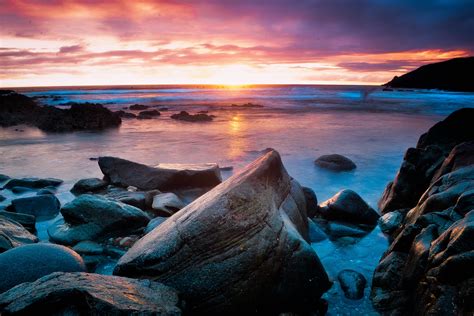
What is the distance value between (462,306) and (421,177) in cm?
488

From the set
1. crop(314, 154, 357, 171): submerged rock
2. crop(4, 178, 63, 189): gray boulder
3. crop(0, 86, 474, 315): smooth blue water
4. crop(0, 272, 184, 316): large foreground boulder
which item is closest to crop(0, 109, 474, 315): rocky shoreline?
crop(0, 272, 184, 316): large foreground boulder

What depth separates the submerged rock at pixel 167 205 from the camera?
22.4 feet

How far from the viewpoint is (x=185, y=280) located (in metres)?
3.46

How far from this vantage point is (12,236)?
5.13 meters

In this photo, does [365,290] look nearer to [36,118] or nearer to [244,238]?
[244,238]

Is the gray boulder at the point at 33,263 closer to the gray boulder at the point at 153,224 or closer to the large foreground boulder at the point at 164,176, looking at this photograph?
the gray boulder at the point at 153,224

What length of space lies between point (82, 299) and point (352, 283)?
10.5ft

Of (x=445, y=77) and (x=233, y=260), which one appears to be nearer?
(x=233, y=260)

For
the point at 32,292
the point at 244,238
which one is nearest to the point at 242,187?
the point at 244,238

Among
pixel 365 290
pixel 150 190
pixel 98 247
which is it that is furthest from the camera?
pixel 150 190

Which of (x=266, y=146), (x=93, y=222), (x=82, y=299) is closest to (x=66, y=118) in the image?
(x=266, y=146)

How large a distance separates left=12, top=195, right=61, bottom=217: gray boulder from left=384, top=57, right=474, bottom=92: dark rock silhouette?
79623 millimetres

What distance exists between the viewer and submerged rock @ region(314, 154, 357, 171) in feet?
35.7

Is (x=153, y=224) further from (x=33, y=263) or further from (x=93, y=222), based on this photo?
(x=33, y=263)
